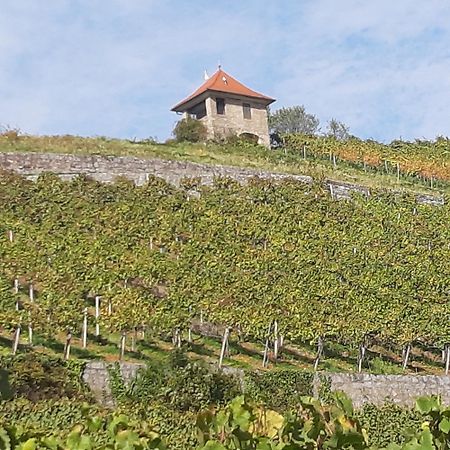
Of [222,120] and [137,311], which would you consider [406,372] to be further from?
[222,120]


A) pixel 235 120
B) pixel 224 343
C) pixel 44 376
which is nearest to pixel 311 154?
pixel 235 120

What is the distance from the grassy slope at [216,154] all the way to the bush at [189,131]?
1.83 metres

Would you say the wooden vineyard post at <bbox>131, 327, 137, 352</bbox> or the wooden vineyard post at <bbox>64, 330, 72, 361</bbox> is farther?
the wooden vineyard post at <bbox>131, 327, 137, 352</bbox>

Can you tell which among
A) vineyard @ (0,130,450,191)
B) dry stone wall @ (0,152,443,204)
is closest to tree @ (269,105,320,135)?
vineyard @ (0,130,450,191)

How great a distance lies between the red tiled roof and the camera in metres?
38.6

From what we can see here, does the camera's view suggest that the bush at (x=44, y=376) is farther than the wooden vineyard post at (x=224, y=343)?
No

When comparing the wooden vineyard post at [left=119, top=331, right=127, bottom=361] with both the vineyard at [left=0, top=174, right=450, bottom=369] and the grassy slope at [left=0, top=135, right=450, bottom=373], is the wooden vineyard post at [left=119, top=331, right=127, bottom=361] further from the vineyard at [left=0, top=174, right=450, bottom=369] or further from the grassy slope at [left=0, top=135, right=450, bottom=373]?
the grassy slope at [left=0, top=135, right=450, bottom=373]

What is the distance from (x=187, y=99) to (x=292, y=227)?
1604 cm

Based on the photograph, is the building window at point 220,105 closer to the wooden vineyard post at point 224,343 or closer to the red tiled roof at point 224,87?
the red tiled roof at point 224,87

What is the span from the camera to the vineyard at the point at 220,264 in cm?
1922

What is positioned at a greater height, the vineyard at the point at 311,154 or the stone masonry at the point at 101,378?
the vineyard at the point at 311,154

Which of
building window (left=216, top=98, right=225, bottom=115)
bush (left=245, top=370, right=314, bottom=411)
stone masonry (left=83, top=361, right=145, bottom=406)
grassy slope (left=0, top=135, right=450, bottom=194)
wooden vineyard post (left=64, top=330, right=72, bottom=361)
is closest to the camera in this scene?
stone masonry (left=83, top=361, right=145, bottom=406)

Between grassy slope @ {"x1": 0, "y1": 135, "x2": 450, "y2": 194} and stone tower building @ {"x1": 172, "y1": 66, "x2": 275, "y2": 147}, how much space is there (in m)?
2.54

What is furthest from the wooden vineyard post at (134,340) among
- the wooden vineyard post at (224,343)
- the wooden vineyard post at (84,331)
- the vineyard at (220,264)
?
the wooden vineyard post at (224,343)
